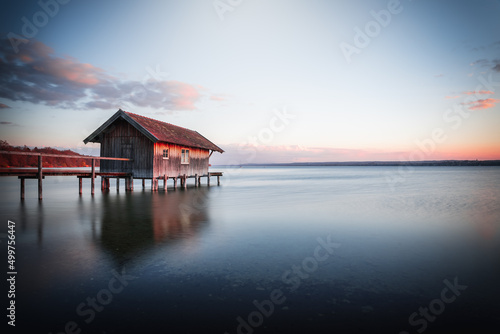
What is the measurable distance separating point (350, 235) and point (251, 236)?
3681 mm

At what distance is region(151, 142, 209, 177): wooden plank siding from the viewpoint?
24.5 m

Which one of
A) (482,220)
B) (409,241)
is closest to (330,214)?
(409,241)

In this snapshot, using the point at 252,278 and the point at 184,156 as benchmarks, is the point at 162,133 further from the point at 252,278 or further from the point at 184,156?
the point at 252,278

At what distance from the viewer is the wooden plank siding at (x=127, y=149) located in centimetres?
2392

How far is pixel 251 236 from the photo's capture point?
1026 centimetres

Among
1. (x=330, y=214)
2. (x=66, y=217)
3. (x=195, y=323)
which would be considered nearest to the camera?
(x=195, y=323)

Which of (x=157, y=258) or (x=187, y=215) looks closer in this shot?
(x=157, y=258)

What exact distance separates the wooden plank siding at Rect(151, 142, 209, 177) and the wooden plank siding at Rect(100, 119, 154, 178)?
73 centimetres

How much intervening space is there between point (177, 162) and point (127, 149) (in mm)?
4785

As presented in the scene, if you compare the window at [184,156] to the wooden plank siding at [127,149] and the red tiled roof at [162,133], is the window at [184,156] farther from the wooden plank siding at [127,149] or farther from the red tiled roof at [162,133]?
the wooden plank siding at [127,149]

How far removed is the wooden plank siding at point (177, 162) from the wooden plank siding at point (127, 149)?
0.73m

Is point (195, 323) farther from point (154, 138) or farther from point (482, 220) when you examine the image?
point (154, 138)

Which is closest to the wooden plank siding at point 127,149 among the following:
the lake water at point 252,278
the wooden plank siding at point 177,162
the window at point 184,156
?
the wooden plank siding at point 177,162

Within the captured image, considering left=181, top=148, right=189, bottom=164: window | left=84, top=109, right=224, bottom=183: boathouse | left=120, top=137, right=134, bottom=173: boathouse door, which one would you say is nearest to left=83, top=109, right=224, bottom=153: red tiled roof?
left=84, top=109, right=224, bottom=183: boathouse
